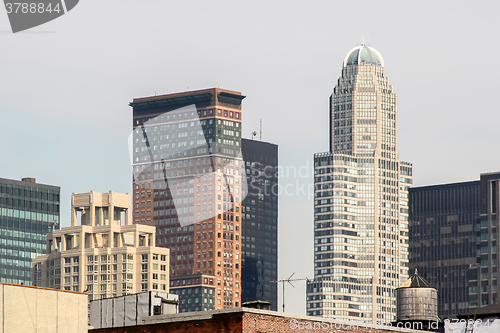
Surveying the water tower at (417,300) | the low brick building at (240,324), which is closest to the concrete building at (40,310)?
the low brick building at (240,324)

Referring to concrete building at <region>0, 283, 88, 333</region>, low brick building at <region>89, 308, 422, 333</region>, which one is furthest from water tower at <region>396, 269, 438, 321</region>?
concrete building at <region>0, 283, 88, 333</region>

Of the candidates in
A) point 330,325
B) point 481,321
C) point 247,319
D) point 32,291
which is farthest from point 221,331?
point 481,321

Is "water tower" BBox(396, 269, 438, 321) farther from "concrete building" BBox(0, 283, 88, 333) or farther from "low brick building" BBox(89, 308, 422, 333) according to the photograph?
"concrete building" BBox(0, 283, 88, 333)

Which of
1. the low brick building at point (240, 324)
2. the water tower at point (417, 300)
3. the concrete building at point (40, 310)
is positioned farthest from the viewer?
the water tower at point (417, 300)

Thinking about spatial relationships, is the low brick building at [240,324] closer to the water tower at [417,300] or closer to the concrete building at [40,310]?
the concrete building at [40,310]

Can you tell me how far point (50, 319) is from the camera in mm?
62062

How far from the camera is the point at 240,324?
190ft

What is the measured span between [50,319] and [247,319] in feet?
37.7

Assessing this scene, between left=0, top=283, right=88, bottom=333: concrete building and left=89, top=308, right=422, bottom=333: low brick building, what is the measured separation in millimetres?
1771

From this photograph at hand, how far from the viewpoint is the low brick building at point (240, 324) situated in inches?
2291

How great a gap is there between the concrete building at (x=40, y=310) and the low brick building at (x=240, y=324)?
1771 millimetres

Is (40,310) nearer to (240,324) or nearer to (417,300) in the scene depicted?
(240,324)

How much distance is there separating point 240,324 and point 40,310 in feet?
37.9

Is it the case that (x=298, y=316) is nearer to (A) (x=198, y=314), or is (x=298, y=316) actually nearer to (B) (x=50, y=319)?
(A) (x=198, y=314)
